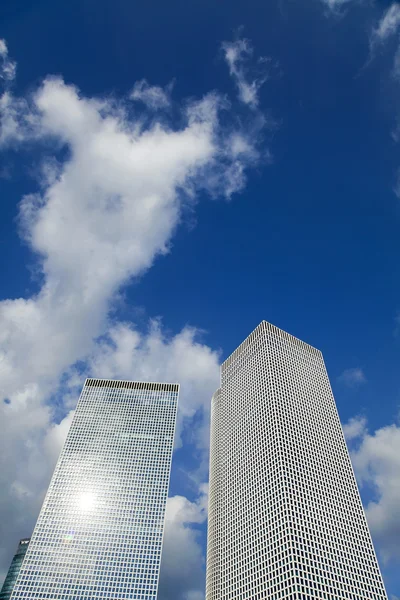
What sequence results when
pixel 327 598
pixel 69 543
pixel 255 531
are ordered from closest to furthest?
1. pixel 327 598
2. pixel 255 531
3. pixel 69 543

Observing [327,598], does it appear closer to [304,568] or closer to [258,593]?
[304,568]

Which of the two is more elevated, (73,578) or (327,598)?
(73,578)

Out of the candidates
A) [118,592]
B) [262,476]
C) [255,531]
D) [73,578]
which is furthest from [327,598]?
[73,578]

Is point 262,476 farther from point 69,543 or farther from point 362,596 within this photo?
point 69,543

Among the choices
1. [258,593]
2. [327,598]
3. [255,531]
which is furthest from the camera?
[255,531]

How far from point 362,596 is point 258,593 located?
1436 inches

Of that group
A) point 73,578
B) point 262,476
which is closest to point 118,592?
point 73,578

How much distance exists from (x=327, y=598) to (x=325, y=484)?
4405cm

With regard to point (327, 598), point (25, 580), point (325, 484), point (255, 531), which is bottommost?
point (327, 598)

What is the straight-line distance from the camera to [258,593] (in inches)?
6225

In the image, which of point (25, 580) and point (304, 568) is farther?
point (25, 580)

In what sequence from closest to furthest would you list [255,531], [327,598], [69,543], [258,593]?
[327,598]
[258,593]
[255,531]
[69,543]

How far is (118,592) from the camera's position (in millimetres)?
179125

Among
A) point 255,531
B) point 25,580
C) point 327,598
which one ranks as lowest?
point 327,598
